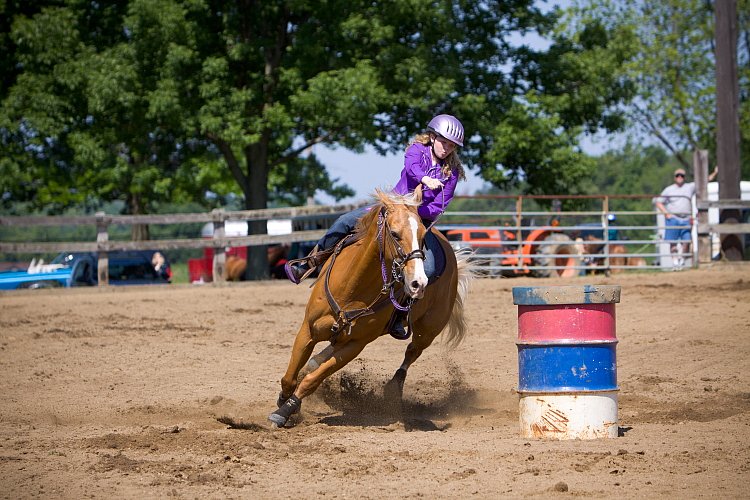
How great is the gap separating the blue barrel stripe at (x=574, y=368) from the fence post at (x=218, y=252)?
13.6m

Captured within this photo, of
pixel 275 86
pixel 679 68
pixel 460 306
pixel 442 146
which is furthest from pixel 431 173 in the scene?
pixel 679 68

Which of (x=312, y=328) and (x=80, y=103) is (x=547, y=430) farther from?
(x=80, y=103)

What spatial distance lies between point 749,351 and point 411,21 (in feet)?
49.4

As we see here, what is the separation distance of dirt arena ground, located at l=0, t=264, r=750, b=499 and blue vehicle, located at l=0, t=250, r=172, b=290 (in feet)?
17.2

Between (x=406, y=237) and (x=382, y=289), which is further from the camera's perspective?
(x=382, y=289)

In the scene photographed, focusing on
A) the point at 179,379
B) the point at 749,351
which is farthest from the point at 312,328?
the point at 749,351

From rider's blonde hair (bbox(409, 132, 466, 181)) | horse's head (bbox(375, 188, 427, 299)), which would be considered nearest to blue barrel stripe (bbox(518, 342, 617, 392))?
horse's head (bbox(375, 188, 427, 299))

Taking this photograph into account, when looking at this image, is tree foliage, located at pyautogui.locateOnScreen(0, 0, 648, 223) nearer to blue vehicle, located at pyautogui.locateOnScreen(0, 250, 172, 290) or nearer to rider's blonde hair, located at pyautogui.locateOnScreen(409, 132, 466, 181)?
blue vehicle, located at pyautogui.locateOnScreen(0, 250, 172, 290)

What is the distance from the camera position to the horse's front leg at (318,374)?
742 cm

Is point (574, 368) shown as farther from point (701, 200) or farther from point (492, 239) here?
point (701, 200)

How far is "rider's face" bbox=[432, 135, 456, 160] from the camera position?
7625 millimetres

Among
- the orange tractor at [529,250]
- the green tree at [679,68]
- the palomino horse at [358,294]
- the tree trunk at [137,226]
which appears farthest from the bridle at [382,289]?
the green tree at [679,68]

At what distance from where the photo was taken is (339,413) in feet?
27.9

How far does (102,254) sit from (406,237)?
13.7m
